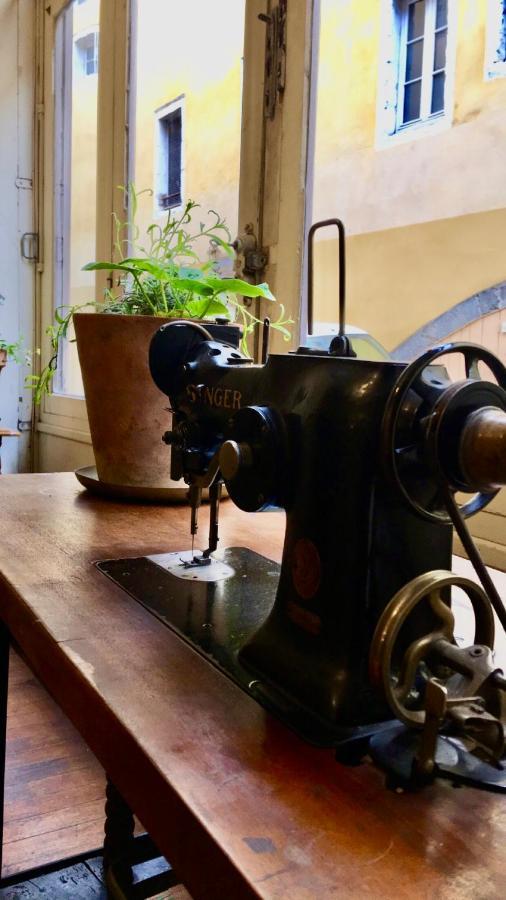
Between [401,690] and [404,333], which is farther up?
[404,333]

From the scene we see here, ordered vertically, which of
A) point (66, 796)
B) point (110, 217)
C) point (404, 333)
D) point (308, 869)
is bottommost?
point (66, 796)

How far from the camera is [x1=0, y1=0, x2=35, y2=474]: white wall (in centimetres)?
364

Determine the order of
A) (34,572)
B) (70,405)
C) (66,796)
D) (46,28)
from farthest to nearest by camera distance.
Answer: (46,28), (70,405), (66,796), (34,572)

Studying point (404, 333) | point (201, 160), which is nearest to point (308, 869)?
point (404, 333)

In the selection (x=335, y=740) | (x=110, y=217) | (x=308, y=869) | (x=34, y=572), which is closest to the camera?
(x=308, y=869)

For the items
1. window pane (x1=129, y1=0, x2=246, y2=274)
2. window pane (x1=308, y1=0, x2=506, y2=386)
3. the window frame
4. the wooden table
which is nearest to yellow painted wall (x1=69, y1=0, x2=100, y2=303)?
the window frame

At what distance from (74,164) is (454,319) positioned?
8.38ft

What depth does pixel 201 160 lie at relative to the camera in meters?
2.30

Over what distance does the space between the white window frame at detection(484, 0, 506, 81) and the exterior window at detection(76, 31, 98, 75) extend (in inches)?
85.2

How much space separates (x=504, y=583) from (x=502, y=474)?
451 mm

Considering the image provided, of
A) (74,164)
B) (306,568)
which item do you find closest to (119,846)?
(306,568)

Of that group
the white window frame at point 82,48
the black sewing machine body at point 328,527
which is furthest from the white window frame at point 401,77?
the white window frame at point 82,48

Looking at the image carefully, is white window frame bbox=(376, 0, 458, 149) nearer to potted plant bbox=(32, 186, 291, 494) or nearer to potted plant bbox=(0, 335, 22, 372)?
potted plant bbox=(32, 186, 291, 494)

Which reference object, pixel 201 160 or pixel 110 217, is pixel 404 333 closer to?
pixel 201 160
